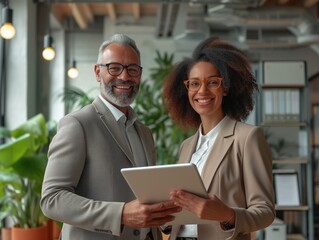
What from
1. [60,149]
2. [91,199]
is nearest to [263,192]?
[91,199]

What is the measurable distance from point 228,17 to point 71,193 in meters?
4.65

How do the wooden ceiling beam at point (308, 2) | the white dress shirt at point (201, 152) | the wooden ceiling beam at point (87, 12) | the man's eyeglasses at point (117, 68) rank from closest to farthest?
the man's eyeglasses at point (117, 68)
the white dress shirt at point (201, 152)
the wooden ceiling beam at point (308, 2)
the wooden ceiling beam at point (87, 12)

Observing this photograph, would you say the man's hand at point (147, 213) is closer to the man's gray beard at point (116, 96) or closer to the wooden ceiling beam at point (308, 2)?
the man's gray beard at point (116, 96)

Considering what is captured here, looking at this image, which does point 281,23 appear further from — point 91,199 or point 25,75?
point 91,199

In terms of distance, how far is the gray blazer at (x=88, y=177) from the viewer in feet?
4.38

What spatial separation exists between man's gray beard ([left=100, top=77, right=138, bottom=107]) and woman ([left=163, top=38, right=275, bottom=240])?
0.89 feet

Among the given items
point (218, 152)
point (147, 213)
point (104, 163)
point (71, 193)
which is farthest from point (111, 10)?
point (147, 213)

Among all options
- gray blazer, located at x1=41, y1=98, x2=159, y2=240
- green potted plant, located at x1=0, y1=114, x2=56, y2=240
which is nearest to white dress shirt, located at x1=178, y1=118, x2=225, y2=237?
gray blazer, located at x1=41, y1=98, x2=159, y2=240

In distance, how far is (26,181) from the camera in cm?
436

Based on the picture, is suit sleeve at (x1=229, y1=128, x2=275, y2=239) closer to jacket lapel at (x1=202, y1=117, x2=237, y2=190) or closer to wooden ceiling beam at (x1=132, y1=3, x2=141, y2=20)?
jacket lapel at (x1=202, y1=117, x2=237, y2=190)

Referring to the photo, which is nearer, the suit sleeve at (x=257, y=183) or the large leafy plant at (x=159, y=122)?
the suit sleeve at (x=257, y=183)

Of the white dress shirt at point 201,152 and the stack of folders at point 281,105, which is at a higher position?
the stack of folders at point 281,105

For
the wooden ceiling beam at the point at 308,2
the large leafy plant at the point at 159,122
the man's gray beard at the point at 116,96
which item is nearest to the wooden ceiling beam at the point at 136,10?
the large leafy plant at the point at 159,122

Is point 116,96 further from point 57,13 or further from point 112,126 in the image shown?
point 57,13
